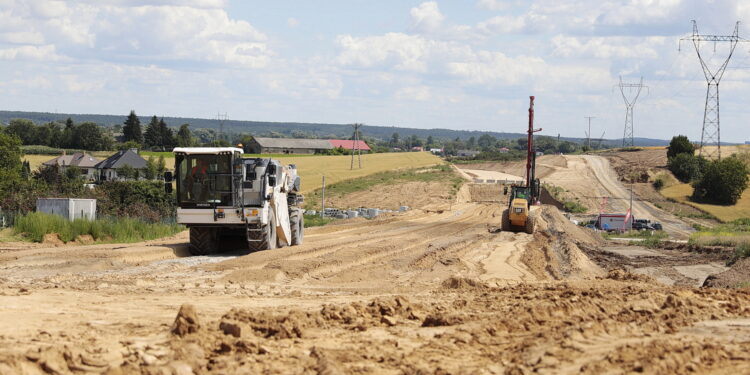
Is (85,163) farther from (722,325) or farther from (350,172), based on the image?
(722,325)

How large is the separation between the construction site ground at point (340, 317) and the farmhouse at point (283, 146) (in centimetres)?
12484

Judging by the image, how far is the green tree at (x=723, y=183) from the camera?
7375 centimetres

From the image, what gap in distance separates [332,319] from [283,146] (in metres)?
146

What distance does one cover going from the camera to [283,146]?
513 ft

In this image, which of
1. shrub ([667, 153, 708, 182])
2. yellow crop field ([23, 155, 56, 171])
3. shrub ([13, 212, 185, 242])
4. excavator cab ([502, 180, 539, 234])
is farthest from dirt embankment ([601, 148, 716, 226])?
yellow crop field ([23, 155, 56, 171])

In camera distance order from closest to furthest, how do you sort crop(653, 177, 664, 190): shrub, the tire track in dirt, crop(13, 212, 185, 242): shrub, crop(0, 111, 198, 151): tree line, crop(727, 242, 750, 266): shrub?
the tire track in dirt, crop(13, 212, 185, 242): shrub, crop(727, 242, 750, 266): shrub, crop(653, 177, 664, 190): shrub, crop(0, 111, 198, 151): tree line

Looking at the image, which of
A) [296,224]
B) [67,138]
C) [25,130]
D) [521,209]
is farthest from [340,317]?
[25,130]

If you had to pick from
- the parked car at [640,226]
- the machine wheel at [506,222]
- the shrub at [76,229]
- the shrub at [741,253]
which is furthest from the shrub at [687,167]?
the shrub at [76,229]

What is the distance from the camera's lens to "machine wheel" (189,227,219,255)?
23.0 m

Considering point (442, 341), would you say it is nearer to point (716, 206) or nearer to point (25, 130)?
point (716, 206)

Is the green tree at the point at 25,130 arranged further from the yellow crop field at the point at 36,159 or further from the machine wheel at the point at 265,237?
the machine wheel at the point at 265,237

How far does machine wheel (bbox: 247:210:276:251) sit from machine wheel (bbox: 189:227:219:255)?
1.02 meters

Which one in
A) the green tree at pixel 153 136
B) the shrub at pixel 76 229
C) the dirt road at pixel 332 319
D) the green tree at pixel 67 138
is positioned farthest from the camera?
the green tree at pixel 153 136

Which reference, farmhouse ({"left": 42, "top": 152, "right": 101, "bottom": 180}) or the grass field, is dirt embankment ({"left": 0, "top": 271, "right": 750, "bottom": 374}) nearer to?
the grass field
